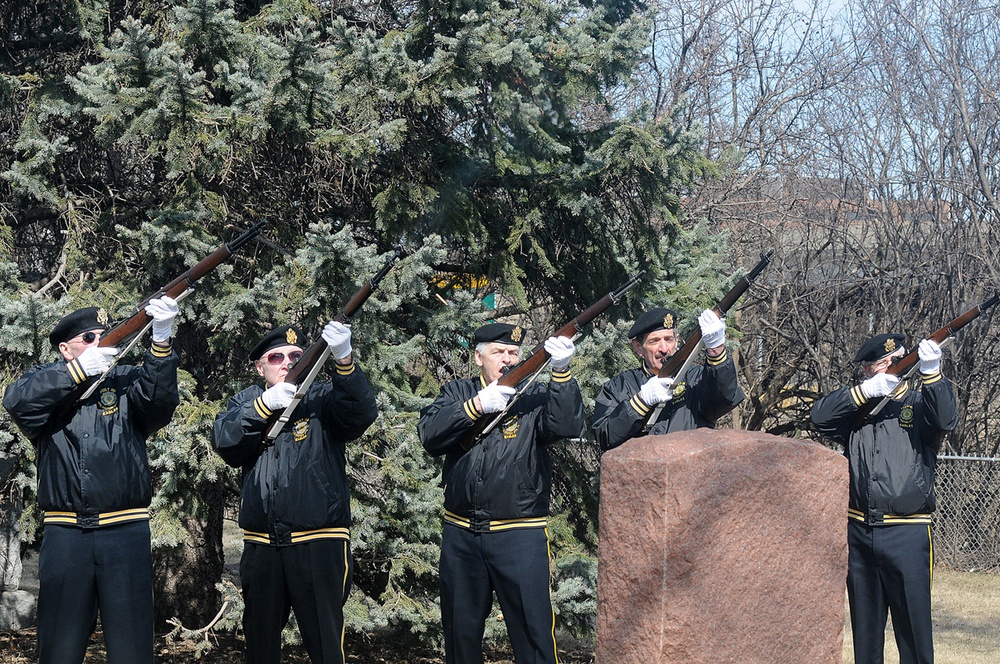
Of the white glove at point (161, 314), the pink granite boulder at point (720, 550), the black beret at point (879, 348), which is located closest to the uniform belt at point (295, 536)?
the white glove at point (161, 314)

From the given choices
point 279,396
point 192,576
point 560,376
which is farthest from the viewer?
point 192,576

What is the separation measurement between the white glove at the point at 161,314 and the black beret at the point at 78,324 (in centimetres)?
39

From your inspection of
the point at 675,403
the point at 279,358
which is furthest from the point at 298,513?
the point at 675,403

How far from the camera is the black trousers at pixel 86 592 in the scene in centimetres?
464

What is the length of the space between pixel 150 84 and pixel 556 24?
264cm

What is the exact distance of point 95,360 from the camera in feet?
15.5

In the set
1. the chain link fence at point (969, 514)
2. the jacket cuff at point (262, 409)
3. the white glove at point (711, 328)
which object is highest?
the white glove at point (711, 328)

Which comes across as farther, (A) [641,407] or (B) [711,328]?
(A) [641,407]

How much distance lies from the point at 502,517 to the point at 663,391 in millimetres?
951

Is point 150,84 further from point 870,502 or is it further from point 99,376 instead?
point 870,502

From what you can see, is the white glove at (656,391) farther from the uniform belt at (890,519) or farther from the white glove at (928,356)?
the white glove at (928,356)

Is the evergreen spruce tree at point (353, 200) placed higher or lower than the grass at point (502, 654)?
higher

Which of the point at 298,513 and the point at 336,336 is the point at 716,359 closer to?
the point at 336,336

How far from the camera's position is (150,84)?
573cm
